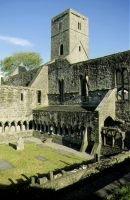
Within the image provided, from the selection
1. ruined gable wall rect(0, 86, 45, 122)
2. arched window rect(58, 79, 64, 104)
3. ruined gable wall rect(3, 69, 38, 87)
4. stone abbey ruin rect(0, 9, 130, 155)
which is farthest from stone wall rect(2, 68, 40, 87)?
arched window rect(58, 79, 64, 104)

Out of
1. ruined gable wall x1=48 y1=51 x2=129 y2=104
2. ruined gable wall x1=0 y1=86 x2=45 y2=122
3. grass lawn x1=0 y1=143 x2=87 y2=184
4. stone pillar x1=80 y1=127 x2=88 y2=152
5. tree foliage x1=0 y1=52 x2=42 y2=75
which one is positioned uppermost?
tree foliage x1=0 y1=52 x2=42 y2=75

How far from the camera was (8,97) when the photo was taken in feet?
98.7

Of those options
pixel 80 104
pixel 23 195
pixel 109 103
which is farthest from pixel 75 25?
pixel 23 195

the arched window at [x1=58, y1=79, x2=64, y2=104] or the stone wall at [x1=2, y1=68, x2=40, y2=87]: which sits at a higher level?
the stone wall at [x1=2, y1=68, x2=40, y2=87]

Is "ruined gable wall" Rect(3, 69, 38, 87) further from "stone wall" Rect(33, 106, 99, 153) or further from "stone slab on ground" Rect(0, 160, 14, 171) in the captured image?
"stone slab on ground" Rect(0, 160, 14, 171)

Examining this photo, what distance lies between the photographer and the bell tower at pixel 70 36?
37.8m

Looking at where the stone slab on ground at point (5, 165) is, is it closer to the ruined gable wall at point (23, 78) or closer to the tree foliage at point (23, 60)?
the ruined gable wall at point (23, 78)

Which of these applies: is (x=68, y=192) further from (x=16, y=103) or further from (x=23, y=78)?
(x=23, y=78)

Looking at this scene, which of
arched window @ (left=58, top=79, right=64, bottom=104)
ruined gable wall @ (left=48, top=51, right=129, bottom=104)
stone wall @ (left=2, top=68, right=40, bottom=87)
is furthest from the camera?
stone wall @ (left=2, top=68, right=40, bottom=87)

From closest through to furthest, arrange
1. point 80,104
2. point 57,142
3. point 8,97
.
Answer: point 57,142 < point 80,104 < point 8,97

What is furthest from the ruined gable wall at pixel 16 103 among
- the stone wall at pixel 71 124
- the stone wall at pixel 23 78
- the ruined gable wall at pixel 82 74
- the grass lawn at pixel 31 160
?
the grass lawn at pixel 31 160

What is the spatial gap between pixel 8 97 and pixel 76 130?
35.4 feet

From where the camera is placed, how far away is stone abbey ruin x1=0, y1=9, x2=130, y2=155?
22.1 meters

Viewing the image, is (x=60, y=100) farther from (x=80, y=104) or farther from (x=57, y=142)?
(x=57, y=142)
